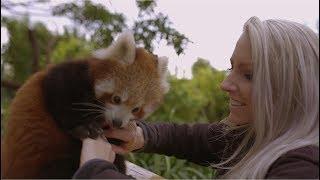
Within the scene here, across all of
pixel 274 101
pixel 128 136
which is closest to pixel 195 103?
pixel 128 136

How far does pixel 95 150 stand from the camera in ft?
3.82

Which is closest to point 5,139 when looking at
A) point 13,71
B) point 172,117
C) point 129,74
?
point 13,71

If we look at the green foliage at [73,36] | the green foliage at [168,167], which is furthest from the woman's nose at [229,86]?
the green foliage at [168,167]

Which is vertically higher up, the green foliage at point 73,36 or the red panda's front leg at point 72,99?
the green foliage at point 73,36

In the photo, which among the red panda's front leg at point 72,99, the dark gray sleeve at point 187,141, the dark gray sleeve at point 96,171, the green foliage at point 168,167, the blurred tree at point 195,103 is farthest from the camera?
the blurred tree at point 195,103

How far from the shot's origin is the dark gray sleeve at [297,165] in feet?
3.45

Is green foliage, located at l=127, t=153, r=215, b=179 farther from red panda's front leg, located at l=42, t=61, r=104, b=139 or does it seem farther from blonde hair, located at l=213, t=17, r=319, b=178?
blonde hair, located at l=213, t=17, r=319, b=178

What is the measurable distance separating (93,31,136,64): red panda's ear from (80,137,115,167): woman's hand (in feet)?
0.74

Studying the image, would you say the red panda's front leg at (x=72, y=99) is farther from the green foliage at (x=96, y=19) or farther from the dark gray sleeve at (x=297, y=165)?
the dark gray sleeve at (x=297, y=165)

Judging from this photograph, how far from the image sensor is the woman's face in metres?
1.28

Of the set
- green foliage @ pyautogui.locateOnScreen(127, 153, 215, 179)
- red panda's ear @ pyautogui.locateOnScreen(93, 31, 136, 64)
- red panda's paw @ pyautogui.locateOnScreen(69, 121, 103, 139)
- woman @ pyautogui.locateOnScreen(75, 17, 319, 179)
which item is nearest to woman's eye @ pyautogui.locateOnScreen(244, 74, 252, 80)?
woman @ pyautogui.locateOnScreen(75, 17, 319, 179)

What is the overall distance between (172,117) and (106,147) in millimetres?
2259

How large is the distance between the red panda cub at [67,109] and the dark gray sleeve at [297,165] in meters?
0.45

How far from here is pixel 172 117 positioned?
11.3ft
